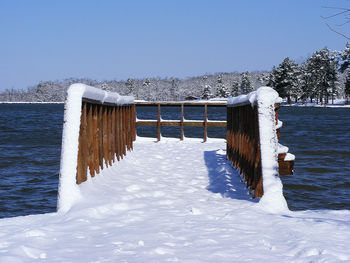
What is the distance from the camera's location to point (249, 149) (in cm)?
603

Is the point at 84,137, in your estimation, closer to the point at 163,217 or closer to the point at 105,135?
the point at 105,135

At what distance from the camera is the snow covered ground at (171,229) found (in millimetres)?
3105

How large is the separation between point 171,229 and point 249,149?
8.53ft

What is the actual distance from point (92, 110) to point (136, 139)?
690cm

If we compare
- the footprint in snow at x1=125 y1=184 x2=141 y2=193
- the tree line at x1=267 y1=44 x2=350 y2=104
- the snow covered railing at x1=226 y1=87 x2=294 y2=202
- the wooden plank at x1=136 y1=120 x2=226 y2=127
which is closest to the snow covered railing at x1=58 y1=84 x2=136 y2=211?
the footprint in snow at x1=125 y1=184 x2=141 y2=193

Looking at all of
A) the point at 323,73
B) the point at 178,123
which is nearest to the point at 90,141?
the point at 178,123

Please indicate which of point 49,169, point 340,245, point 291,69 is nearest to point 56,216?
point 340,245

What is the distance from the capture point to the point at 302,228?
3.75 metres

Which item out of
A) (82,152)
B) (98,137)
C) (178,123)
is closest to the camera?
(82,152)

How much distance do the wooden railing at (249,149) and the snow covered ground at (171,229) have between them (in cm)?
28

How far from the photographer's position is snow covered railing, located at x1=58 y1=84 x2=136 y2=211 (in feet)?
15.8

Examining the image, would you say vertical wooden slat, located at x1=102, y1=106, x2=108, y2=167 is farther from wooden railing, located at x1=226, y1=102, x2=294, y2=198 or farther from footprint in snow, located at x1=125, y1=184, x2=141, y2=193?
wooden railing, located at x1=226, y1=102, x2=294, y2=198

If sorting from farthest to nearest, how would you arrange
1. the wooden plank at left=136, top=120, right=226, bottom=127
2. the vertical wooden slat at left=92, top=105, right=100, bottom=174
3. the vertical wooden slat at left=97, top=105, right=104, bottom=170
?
the wooden plank at left=136, top=120, right=226, bottom=127 < the vertical wooden slat at left=97, top=105, right=104, bottom=170 < the vertical wooden slat at left=92, top=105, right=100, bottom=174

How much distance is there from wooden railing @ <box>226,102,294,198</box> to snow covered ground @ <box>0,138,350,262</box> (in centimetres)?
28
